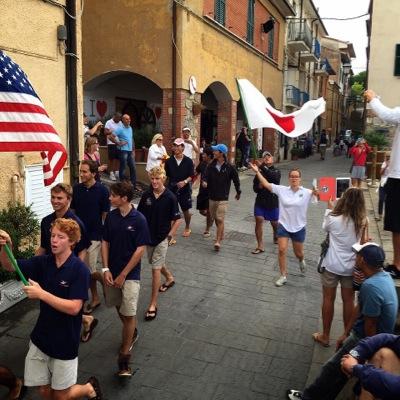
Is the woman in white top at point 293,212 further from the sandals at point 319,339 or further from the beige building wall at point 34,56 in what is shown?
the beige building wall at point 34,56

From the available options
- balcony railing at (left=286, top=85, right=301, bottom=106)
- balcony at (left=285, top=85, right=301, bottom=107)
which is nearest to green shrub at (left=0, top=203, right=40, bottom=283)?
balcony at (left=285, top=85, right=301, bottom=107)

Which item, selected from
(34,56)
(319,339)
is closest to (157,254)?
(319,339)

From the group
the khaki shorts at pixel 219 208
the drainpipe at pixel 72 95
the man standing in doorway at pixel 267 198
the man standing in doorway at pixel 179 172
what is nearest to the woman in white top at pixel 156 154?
the man standing in doorway at pixel 179 172

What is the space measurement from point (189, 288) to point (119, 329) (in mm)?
1483

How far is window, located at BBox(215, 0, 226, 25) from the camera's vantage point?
15.6 metres

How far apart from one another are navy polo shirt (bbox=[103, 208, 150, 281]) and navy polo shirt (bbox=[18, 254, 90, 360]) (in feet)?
3.64

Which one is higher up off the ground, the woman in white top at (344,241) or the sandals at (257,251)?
the woman in white top at (344,241)

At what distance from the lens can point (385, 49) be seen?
23156mm

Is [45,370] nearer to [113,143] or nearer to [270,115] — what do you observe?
[270,115]

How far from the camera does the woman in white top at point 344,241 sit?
4664mm

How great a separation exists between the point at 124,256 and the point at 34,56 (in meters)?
4.35

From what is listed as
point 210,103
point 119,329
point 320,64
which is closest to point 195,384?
point 119,329

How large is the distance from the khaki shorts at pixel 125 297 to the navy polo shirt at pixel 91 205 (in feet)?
3.94

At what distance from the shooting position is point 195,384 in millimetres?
4301
